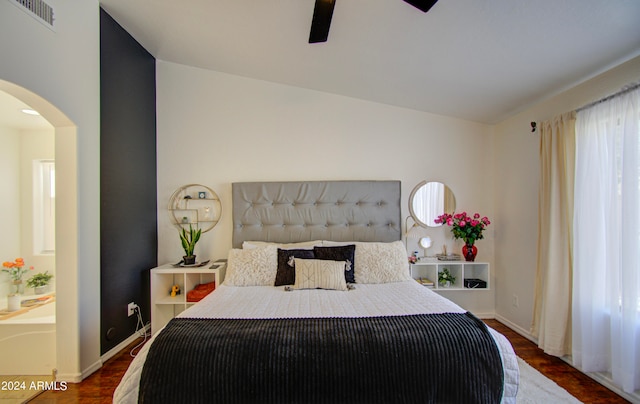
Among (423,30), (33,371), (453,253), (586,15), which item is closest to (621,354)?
(453,253)

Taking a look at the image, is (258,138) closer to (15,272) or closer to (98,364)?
(98,364)

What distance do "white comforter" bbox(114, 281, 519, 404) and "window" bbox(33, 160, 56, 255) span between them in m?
2.89

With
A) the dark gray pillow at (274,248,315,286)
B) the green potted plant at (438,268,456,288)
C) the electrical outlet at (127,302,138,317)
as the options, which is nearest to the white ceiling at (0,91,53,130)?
the electrical outlet at (127,302,138,317)

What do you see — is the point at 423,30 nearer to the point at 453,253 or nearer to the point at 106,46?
the point at 453,253

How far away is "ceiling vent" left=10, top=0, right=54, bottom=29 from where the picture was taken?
1658 millimetres

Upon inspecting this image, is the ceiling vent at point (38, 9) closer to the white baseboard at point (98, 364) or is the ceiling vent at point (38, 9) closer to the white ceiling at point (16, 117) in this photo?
the white ceiling at point (16, 117)

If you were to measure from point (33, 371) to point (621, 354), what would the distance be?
4.33m

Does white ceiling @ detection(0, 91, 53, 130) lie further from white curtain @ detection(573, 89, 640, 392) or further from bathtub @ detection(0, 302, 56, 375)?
white curtain @ detection(573, 89, 640, 392)

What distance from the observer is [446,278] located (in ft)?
9.57

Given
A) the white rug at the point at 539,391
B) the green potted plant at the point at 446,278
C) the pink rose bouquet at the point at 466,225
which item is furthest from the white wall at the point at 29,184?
the white rug at the point at 539,391

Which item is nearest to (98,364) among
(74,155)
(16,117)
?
(74,155)

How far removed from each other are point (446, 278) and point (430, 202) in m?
0.85

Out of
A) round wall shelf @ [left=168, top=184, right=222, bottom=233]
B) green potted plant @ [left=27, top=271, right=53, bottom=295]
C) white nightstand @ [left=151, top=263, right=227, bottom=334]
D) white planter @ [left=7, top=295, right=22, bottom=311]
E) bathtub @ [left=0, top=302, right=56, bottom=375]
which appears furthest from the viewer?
green potted plant @ [left=27, top=271, right=53, bottom=295]

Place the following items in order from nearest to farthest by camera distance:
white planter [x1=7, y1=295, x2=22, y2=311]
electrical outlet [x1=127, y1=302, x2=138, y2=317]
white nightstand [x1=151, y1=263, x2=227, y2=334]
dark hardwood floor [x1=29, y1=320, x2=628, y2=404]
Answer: dark hardwood floor [x1=29, y1=320, x2=628, y2=404] → electrical outlet [x1=127, y1=302, x2=138, y2=317] → white nightstand [x1=151, y1=263, x2=227, y2=334] → white planter [x1=7, y1=295, x2=22, y2=311]
